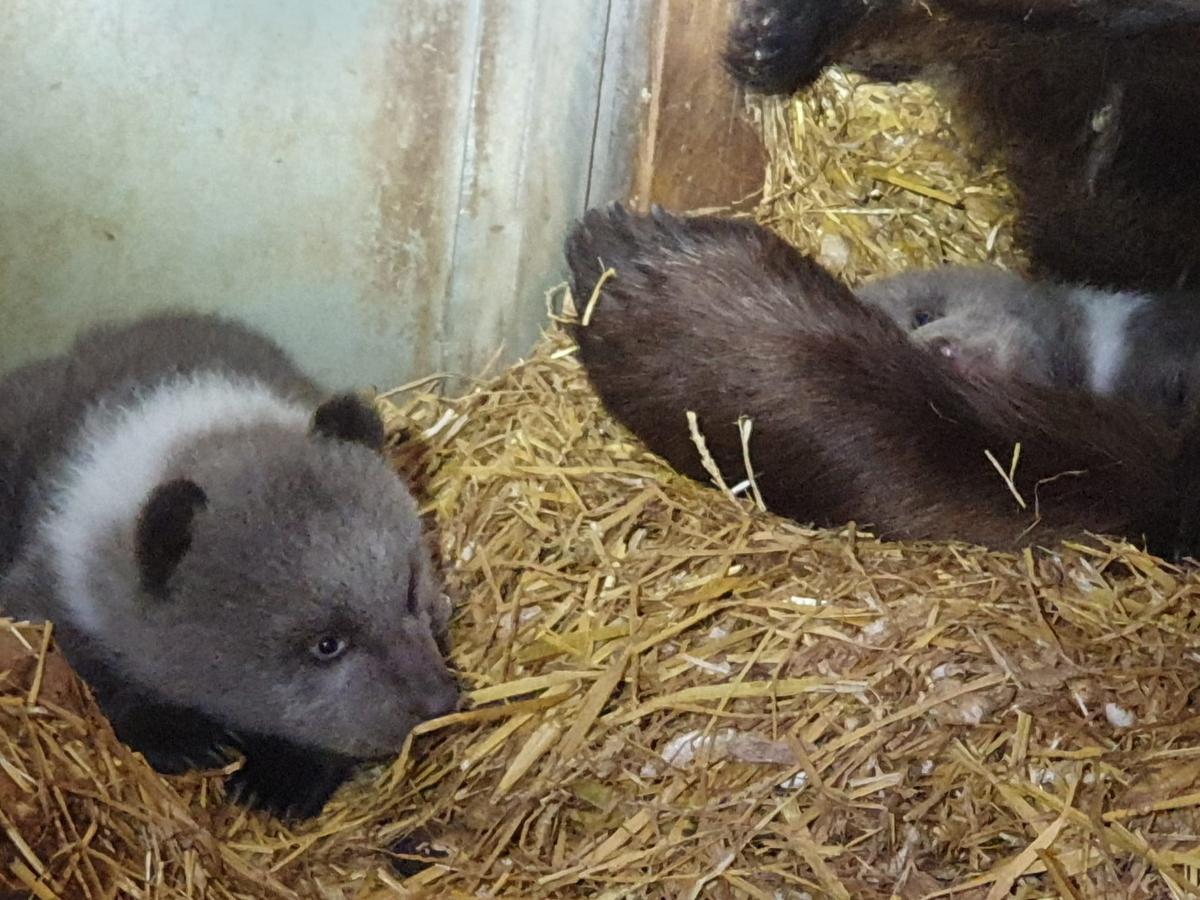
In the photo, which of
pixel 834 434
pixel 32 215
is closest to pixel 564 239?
pixel 834 434

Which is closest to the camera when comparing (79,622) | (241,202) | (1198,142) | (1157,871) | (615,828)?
(1157,871)

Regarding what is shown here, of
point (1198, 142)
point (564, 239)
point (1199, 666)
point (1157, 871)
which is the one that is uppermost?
point (1198, 142)

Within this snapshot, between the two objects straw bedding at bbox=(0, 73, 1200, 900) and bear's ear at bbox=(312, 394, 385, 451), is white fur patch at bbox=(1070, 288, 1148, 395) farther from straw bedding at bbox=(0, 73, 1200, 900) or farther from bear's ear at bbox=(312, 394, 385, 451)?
bear's ear at bbox=(312, 394, 385, 451)

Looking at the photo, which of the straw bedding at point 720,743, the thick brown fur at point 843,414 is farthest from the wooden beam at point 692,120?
the straw bedding at point 720,743

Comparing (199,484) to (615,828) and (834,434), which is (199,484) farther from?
(834,434)

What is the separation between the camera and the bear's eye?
269cm

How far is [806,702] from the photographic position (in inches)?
106

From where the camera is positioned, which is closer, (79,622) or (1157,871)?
(1157,871)

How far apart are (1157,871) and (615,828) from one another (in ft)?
3.38

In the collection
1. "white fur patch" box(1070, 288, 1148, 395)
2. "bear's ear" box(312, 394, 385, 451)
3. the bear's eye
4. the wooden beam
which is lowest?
the bear's eye

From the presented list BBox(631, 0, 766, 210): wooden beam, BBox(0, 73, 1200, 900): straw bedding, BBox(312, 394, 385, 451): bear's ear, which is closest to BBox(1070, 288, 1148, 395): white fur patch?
BBox(0, 73, 1200, 900): straw bedding

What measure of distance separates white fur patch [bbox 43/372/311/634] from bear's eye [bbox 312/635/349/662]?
49 cm

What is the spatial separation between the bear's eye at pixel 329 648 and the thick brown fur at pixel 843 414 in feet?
3.32

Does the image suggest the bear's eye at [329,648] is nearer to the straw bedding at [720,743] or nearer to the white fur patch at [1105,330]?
the straw bedding at [720,743]
